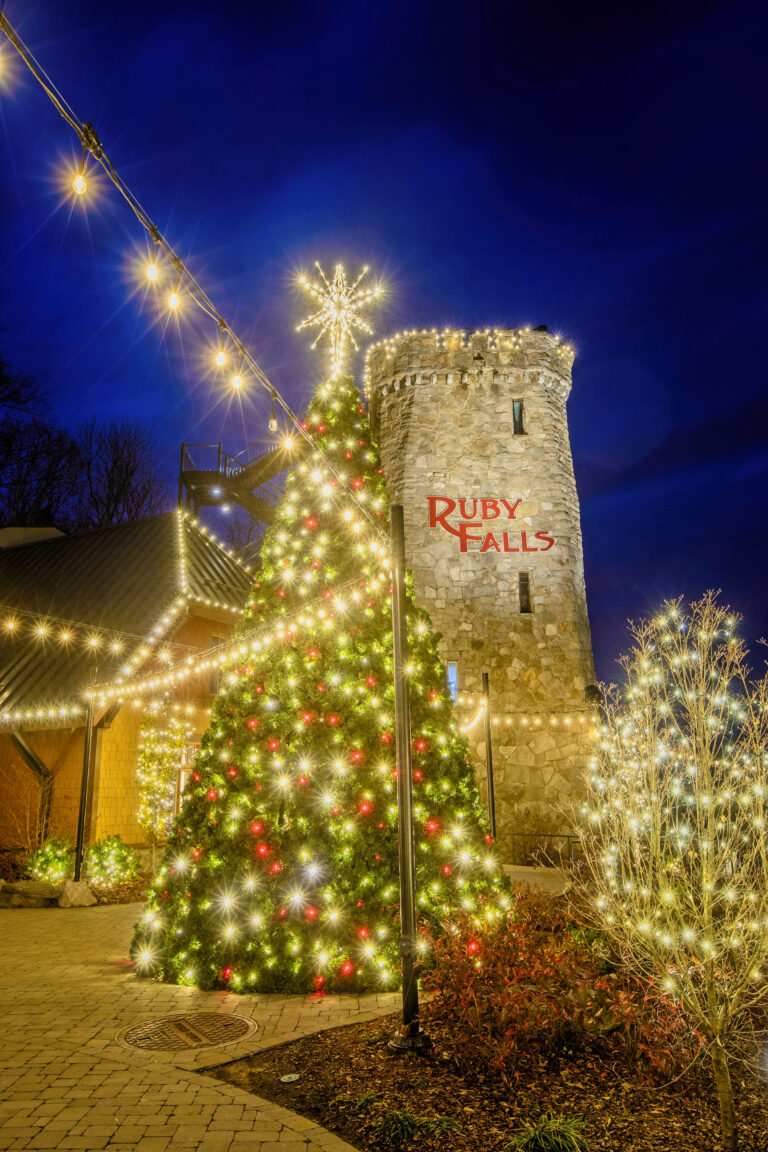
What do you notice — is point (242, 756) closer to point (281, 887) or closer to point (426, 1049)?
point (281, 887)

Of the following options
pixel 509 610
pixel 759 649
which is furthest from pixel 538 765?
pixel 759 649

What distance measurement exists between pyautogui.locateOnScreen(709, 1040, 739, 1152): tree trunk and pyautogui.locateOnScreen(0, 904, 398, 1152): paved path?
1.97 meters

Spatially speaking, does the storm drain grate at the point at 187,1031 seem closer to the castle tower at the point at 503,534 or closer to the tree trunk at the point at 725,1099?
the tree trunk at the point at 725,1099

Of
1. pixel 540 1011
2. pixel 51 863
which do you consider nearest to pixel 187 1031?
pixel 540 1011

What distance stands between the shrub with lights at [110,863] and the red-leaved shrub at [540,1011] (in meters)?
7.91

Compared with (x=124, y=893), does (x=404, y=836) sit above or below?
above

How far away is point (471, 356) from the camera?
19500mm

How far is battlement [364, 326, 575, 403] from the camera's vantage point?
19406 millimetres

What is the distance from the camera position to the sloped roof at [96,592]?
13.2 meters

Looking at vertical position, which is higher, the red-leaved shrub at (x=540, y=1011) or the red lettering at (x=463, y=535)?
the red lettering at (x=463, y=535)

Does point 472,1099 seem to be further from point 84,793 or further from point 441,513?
point 441,513

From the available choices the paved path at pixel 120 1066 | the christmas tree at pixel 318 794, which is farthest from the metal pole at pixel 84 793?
the christmas tree at pixel 318 794

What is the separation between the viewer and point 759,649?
1001cm

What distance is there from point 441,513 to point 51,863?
11.5m
